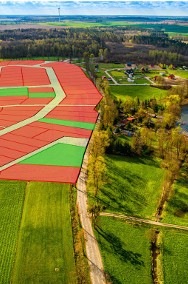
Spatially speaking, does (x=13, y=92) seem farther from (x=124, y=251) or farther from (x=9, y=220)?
(x=124, y=251)

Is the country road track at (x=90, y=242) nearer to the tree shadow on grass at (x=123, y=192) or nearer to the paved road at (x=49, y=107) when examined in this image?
the tree shadow on grass at (x=123, y=192)

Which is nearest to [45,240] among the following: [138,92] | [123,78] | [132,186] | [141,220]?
[141,220]

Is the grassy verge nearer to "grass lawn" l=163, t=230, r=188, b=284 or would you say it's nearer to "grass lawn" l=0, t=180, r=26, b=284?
"grass lawn" l=0, t=180, r=26, b=284

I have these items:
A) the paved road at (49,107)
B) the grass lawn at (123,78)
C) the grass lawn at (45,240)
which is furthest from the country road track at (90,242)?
the grass lawn at (123,78)

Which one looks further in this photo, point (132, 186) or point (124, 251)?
point (132, 186)

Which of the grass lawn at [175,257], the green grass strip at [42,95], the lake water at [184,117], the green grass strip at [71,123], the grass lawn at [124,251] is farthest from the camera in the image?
the lake water at [184,117]

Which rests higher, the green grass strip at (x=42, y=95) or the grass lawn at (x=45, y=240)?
the green grass strip at (x=42, y=95)
